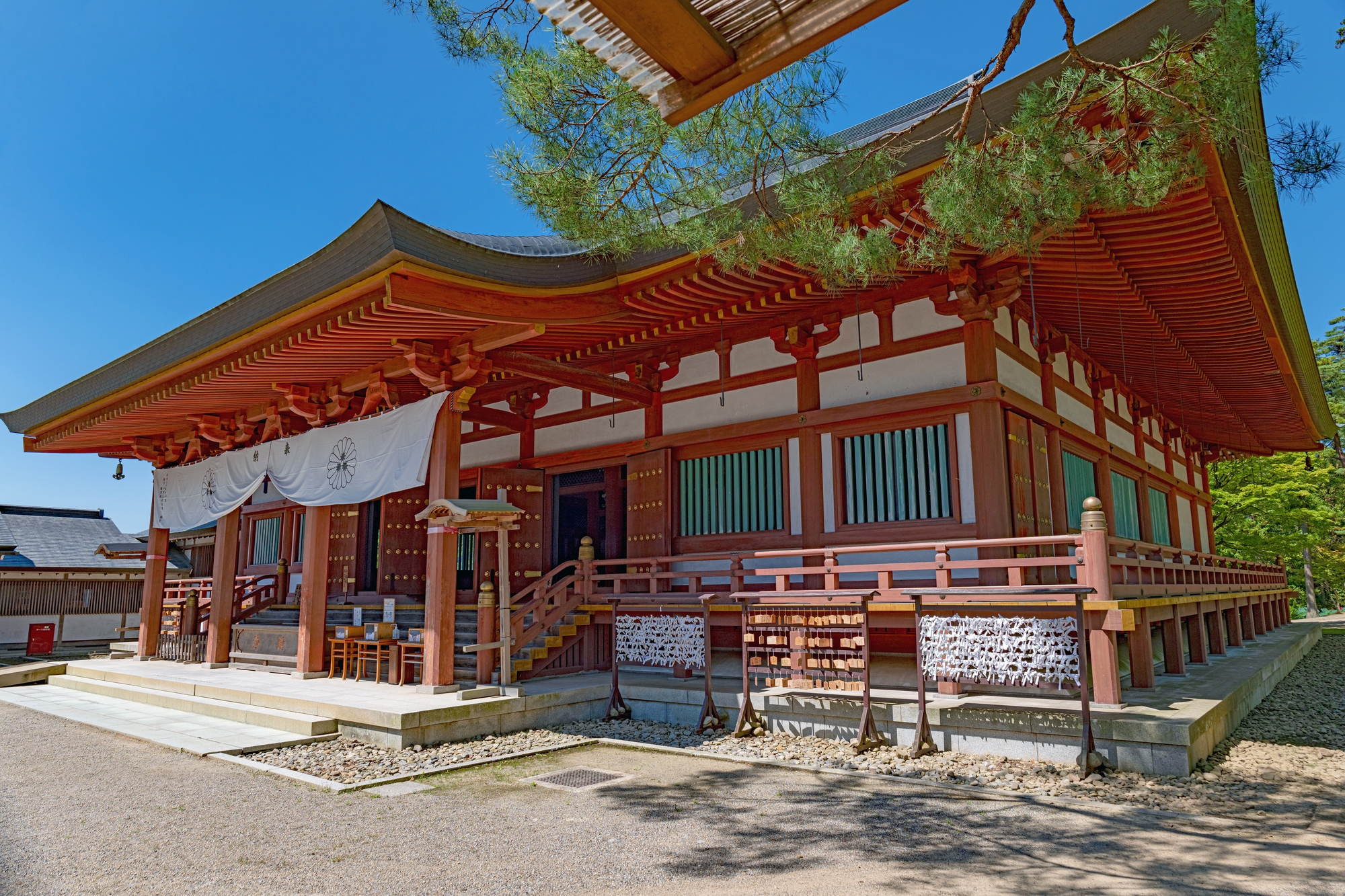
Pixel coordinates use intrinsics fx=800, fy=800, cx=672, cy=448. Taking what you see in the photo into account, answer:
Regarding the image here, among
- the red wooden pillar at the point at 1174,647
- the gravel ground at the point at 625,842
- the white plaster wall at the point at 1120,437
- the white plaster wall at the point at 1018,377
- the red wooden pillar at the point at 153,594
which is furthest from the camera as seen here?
the red wooden pillar at the point at 153,594

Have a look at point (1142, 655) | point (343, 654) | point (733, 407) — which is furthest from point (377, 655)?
point (1142, 655)

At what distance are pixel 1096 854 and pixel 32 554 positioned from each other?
29.4 metres

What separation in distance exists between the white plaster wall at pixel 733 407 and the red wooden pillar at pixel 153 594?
29.7 ft

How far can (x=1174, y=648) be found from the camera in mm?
8445

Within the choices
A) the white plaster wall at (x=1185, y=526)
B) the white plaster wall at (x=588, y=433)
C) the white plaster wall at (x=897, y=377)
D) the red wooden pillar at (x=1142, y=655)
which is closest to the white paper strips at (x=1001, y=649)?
the red wooden pillar at (x=1142, y=655)

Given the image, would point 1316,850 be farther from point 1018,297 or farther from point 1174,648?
point 1018,297

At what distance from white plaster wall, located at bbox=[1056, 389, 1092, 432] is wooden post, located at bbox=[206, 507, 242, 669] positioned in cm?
1121

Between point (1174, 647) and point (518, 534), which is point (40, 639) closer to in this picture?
point (518, 534)

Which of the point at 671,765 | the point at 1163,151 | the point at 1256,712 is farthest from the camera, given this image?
the point at 1256,712

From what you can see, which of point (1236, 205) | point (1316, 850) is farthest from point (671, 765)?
point (1236, 205)

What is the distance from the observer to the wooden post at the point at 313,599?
9656 mm

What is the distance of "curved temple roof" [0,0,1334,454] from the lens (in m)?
6.52

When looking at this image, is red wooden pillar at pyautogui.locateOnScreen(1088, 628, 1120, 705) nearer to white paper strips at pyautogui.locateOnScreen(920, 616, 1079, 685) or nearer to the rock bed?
white paper strips at pyautogui.locateOnScreen(920, 616, 1079, 685)

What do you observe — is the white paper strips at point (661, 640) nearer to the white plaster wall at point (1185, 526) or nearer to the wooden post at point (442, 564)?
the wooden post at point (442, 564)
